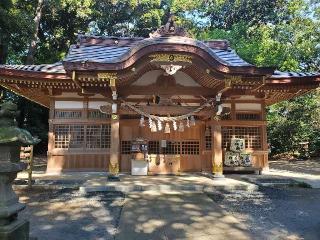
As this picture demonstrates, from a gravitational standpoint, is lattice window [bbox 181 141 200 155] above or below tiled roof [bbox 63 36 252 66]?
below

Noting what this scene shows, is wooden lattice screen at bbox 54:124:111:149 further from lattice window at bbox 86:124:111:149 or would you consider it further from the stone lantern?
the stone lantern

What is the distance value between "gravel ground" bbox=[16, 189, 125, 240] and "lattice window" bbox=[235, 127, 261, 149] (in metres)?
5.68

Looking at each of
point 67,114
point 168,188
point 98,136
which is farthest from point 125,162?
point 168,188

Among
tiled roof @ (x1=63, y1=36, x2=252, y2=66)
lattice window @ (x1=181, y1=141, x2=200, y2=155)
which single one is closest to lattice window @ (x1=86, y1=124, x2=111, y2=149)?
tiled roof @ (x1=63, y1=36, x2=252, y2=66)

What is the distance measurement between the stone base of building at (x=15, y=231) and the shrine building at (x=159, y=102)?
531 cm

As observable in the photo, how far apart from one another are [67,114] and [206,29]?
2039 centimetres

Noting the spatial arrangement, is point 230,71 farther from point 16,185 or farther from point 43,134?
point 43,134

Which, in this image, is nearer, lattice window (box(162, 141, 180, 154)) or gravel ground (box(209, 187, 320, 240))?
gravel ground (box(209, 187, 320, 240))

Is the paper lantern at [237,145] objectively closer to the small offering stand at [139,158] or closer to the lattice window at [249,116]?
the lattice window at [249,116]

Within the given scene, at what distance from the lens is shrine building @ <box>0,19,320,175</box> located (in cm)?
910

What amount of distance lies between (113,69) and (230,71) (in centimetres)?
337

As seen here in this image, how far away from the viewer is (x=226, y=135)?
11836 millimetres

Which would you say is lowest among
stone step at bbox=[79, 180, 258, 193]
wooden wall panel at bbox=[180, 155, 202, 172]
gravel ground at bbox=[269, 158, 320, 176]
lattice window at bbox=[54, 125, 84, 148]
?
stone step at bbox=[79, 180, 258, 193]

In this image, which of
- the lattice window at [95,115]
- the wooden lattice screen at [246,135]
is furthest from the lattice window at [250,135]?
the lattice window at [95,115]
